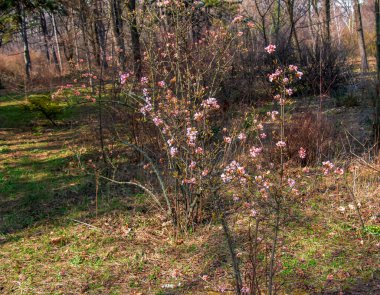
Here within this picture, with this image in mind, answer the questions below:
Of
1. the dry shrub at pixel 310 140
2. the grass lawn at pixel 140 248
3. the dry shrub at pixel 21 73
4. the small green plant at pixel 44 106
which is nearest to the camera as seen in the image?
the grass lawn at pixel 140 248

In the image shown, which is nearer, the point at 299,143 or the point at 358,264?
the point at 358,264

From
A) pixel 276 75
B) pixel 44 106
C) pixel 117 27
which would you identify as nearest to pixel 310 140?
pixel 276 75

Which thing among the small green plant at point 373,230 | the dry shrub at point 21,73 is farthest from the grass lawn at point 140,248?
the dry shrub at point 21,73

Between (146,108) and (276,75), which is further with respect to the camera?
(146,108)

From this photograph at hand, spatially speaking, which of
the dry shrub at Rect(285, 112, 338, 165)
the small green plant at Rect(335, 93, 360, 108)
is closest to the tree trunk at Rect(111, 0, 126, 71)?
the dry shrub at Rect(285, 112, 338, 165)

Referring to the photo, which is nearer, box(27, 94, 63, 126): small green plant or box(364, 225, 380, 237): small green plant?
box(364, 225, 380, 237): small green plant

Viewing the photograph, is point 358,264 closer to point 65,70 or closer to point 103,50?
point 103,50

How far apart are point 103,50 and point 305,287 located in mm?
4173

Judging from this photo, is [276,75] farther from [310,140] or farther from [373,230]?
[310,140]

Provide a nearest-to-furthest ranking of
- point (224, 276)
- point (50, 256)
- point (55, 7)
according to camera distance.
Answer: point (224, 276) → point (50, 256) → point (55, 7)

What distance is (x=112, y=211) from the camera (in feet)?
15.4

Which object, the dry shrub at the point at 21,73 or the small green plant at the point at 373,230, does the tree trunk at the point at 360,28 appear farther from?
the small green plant at the point at 373,230

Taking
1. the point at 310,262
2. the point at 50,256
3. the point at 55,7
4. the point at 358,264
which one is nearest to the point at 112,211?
the point at 50,256

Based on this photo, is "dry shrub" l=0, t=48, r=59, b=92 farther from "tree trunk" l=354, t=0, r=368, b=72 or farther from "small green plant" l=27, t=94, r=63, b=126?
"tree trunk" l=354, t=0, r=368, b=72
